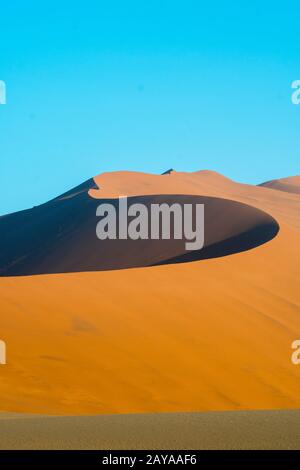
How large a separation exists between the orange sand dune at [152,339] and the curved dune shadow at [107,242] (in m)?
9.47

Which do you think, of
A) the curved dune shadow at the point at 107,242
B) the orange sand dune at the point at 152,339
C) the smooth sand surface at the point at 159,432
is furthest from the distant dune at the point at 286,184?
the smooth sand surface at the point at 159,432

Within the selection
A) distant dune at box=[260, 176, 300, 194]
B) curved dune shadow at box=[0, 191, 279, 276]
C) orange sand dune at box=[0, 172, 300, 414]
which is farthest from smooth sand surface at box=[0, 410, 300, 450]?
distant dune at box=[260, 176, 300, 194]

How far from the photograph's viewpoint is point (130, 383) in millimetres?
16672

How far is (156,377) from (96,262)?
26.4 m

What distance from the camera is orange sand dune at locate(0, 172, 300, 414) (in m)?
15.9

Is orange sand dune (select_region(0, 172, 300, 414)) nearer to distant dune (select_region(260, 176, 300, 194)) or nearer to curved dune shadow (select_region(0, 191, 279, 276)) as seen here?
curved dune shadow (select_region(0, 191, 279, 276))

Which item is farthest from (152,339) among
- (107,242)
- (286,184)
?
(286,184)

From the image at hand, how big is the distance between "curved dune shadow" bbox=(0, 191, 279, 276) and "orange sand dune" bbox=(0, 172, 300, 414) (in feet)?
31.1

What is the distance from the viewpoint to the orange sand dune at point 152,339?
52.2ft

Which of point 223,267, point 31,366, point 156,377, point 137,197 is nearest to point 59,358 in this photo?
point 31,366

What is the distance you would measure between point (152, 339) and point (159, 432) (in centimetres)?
1205

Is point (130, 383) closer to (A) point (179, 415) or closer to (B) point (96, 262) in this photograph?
(A) point (179, 415)

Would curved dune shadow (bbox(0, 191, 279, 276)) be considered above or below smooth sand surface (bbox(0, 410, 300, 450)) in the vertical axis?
above

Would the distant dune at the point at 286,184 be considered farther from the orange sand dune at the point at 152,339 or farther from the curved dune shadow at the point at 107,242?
the orange sand dune at the point at 152,339
